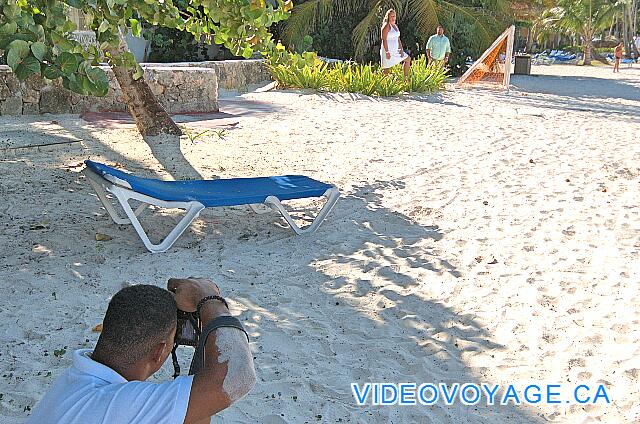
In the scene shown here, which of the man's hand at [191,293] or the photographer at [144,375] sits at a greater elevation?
the man's hand at [191,293]

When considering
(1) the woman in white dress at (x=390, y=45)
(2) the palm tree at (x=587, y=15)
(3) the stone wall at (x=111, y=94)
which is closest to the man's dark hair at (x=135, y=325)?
(3) the stone wall at (x=111, y=94)

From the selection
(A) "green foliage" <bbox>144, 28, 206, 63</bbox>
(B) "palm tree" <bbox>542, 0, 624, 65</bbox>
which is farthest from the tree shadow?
(B) "palm tree" <bbox>542, 0, 624, 65</bbox>

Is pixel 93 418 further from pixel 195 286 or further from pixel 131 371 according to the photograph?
pixel 195 286

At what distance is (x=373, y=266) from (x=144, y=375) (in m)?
3.12

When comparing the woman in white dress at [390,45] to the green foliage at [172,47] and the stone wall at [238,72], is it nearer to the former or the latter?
the stone wall at [238,72]

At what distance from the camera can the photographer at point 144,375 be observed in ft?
5.47

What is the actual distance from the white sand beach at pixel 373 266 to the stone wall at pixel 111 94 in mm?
1773

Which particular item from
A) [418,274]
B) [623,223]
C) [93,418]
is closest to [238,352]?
[93,418]

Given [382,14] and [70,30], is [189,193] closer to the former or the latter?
[70,30]

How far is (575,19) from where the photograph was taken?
41.6 metres

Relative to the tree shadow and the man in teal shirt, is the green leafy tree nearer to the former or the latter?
the tree shadow

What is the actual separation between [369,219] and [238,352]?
415 cm

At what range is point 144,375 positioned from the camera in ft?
5.84

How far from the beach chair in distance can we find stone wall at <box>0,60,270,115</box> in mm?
5795
